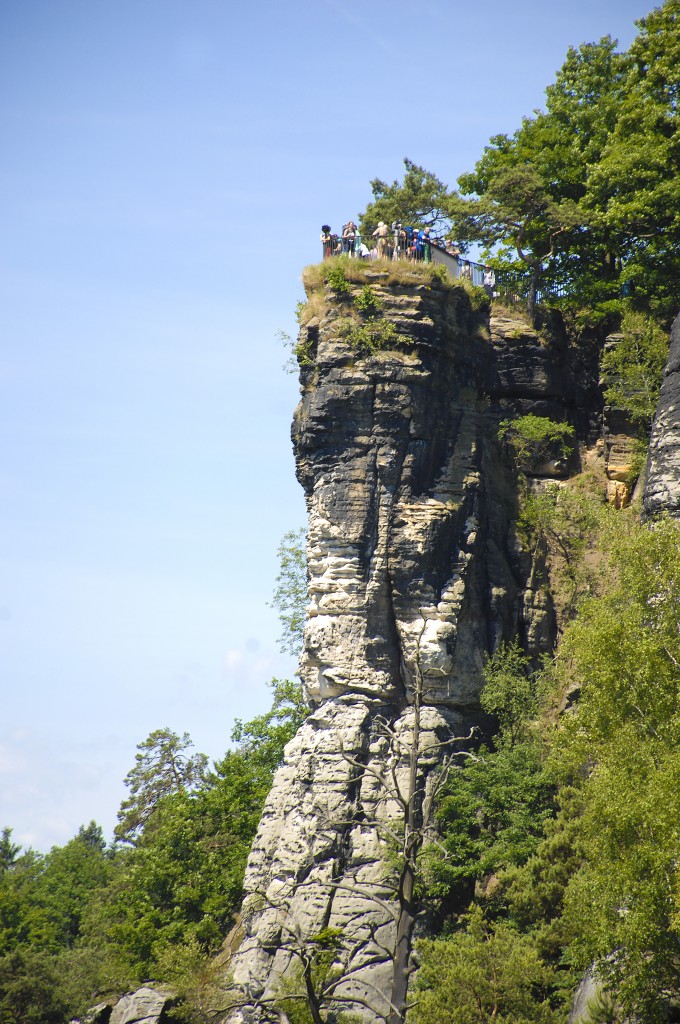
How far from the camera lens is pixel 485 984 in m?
23.9

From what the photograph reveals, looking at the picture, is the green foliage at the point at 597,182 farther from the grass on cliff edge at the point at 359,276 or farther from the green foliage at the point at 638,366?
the grass on cliff edge at the point at 359,276

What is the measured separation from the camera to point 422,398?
32.4 m

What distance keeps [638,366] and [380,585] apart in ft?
32.4

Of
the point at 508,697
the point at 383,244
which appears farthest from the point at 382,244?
the point at 508,697

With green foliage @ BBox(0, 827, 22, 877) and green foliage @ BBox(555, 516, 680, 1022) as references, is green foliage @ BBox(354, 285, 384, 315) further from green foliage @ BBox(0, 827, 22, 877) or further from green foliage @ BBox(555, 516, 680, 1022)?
green foliage @ BBox(0, 827, 22, 877)

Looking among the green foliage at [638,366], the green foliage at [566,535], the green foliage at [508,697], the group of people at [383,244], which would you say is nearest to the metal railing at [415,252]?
the group of people at [383,244]

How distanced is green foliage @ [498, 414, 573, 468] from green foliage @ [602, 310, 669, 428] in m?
1.77

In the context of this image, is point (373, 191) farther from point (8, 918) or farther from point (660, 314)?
point (8, 918)

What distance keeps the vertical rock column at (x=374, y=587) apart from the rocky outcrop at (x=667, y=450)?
555 cm

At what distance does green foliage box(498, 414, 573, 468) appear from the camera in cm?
3481

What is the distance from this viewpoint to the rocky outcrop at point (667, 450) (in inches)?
1091

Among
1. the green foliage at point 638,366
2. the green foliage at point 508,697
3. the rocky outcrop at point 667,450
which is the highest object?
the green foliage at point 638,366

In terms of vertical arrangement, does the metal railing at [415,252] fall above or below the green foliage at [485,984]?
above

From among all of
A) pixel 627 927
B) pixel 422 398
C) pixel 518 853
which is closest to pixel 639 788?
pixel 627 927
